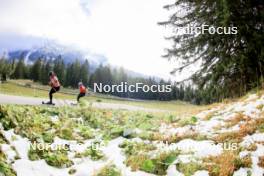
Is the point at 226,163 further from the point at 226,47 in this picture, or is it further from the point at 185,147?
the point at 226,47

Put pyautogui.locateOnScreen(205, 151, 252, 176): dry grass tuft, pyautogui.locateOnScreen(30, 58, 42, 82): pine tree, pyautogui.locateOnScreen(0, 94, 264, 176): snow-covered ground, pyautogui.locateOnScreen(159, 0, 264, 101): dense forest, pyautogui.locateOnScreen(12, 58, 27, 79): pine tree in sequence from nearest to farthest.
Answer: pyautogui.locateOnScreen(205, 151, 252, 176): dry grass tuft, pyautogui.locateOnScreen(0, 94, 264, 176): snow-covered ground, pyautogui.locateOnScreen(159, 0, 264, 101): dense forest, pyautogui.locateOnScreen(30, 58, 42, 82): pine tree, pyautogui.locateOnScreen(12, 58, 27, 79): pine tree

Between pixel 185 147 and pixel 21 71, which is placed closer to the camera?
pixel 185 147

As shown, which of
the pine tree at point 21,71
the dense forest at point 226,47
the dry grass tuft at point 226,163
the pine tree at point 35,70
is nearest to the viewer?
the dry grass tuft at point 226,163

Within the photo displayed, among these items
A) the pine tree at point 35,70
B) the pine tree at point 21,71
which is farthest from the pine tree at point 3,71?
the pine tree at point 21,71

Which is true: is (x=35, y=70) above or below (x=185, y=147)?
above

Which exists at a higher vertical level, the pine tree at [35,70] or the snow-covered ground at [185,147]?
the pine tree at [35,70]

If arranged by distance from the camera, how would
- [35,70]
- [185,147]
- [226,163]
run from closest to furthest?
[226,163]
[185,147]
[35,70]

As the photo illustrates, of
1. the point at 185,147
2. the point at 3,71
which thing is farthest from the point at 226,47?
the point at 3,71

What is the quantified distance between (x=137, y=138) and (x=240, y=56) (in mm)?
6550

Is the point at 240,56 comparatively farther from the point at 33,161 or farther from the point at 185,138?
the point at 33,161

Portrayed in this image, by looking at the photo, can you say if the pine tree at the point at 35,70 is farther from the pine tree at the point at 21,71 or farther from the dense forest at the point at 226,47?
the dense forest at the point at 226,47

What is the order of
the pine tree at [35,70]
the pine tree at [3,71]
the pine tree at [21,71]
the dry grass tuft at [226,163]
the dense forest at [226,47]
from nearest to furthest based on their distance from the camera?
the dry grass tuft at [226,163] < the dense forest at [226,47] < the pine tree at [3,71] < the pine tree at [35,70] < the pine tree at [21,71]

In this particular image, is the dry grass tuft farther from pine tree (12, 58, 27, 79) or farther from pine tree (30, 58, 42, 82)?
pine tree (12, 58, 27, 79)

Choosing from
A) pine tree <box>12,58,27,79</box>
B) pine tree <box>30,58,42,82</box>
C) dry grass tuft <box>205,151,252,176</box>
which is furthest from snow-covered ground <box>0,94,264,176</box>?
pine tree <box>12,58,27,79</box>
